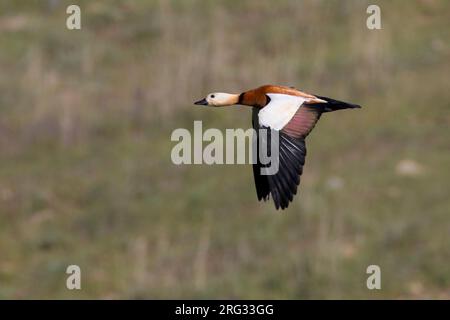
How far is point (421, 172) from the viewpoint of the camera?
14789 millimetres

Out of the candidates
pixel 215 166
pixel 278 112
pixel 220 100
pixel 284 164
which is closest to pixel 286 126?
pixel 278 112

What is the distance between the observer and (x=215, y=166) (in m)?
15.1

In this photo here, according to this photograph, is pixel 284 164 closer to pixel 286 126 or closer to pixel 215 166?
pixel 286 126

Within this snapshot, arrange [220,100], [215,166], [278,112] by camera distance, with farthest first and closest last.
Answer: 1. [215,166]
2. [220,100]
3. [278,112]

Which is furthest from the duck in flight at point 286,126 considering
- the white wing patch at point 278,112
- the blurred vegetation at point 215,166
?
the blurred vegetation at point 215,166

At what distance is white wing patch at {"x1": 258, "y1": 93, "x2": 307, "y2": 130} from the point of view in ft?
24.7

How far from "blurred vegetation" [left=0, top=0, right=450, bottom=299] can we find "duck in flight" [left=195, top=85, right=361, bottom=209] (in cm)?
534

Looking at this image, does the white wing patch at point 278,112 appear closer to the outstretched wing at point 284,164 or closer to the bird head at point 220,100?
the outstretched wing at point 284,164

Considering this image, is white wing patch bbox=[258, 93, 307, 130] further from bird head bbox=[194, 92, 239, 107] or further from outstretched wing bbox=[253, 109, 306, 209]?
bird head bbox=[194, 92, 239, 107]

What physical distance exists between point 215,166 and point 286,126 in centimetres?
749

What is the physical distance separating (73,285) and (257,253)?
1588 millimetres

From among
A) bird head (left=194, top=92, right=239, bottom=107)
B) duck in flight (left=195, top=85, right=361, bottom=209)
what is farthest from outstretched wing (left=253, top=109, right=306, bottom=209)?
bird head (left=194, top=92, right=239, bottom=107)

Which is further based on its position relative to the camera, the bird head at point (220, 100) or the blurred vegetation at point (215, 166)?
the blurred vegetation at point (215, 166)

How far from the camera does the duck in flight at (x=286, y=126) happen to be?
7.52 metres
